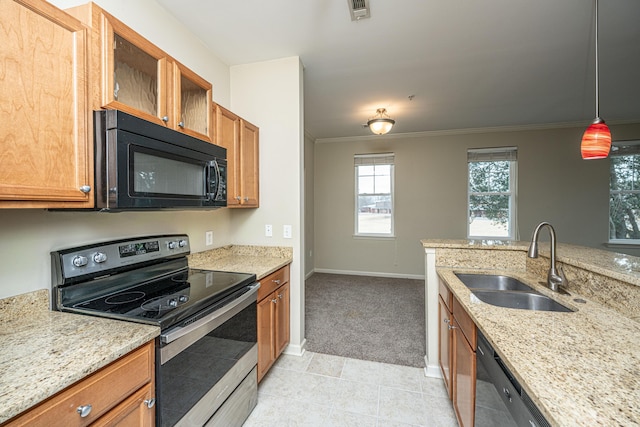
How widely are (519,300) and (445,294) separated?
1.36 feet

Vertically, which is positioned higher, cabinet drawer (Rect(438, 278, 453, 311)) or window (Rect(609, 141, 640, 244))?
window (Rect(609, 141, 640, 244))

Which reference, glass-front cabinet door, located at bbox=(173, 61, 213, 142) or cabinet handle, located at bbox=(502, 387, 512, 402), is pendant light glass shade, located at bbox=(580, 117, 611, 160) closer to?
cabinet handle, located at bbox=(502, 387, 512, 402)

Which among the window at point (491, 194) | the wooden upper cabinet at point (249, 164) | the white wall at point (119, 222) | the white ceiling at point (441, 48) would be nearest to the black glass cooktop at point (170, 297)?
the white wall at point (119, 222)

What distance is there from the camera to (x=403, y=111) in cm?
385

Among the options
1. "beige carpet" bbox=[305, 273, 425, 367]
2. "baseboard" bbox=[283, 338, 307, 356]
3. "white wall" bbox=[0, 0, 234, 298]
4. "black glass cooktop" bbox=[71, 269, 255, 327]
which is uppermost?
"white wall" bbox=[0, 0, 234, 298]

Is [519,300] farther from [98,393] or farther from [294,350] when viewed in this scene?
[98,393]

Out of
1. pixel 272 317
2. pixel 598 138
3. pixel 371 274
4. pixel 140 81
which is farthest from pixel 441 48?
pixel 371 274

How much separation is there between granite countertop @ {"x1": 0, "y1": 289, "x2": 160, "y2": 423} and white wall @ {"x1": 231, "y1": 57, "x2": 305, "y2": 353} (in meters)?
1.46

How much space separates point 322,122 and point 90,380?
4093mm

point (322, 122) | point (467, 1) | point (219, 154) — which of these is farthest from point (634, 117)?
point (219, 154)

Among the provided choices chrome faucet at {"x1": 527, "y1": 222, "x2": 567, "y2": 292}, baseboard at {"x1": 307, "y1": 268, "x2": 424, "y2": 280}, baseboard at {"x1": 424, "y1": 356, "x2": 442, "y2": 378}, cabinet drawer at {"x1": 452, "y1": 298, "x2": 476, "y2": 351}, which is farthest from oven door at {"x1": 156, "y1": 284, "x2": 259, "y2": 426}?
baseboard at {"x1": 307, "y1": 268, "x2": 424, "y2": 280}

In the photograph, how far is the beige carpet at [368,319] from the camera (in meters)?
2.50

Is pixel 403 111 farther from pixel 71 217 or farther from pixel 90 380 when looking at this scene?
pixel 90 380

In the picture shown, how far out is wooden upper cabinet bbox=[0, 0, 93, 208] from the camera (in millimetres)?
851
